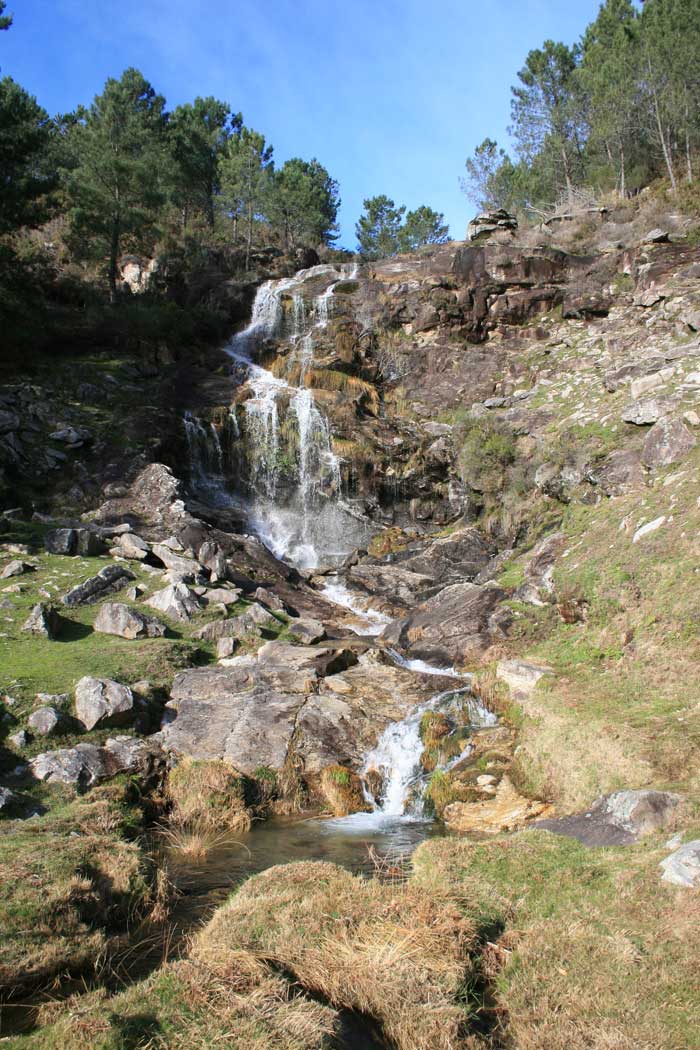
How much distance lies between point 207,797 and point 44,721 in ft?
9.80

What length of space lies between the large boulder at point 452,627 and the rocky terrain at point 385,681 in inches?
4.4

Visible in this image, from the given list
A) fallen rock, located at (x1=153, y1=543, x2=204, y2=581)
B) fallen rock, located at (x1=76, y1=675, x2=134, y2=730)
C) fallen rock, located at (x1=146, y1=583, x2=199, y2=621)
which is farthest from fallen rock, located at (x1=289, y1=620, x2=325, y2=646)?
fallen rock, located at (x1=76, y1=675, x2=134, y2=730)

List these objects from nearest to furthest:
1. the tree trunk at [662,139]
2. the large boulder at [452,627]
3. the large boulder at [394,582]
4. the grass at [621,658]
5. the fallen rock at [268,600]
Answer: the grass at [621,658] → the large boulder at [452,627] → the fallen rock at [268,600] → the large boulder at [394,582] → the tree trunk at [662,139]

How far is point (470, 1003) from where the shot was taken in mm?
5094

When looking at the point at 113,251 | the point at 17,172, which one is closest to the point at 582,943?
the point at 17,172

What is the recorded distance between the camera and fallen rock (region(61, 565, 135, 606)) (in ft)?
49.8

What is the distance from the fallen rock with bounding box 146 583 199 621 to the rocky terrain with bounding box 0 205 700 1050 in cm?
7

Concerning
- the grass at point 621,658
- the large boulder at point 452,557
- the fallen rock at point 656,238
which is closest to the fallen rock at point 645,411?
the grass at point 621,658

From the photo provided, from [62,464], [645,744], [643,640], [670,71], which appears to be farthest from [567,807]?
[670,71]

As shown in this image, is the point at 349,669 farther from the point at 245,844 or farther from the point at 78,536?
the point at 78,536

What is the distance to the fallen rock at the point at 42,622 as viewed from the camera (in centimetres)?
1337

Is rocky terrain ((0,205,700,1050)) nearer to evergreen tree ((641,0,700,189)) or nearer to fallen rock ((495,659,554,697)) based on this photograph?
fallen rock ((495,659,554,697))

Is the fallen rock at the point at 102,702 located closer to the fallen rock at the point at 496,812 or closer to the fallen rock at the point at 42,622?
the fallen rock at the point at 42,622

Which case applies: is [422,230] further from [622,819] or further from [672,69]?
[622,819]
